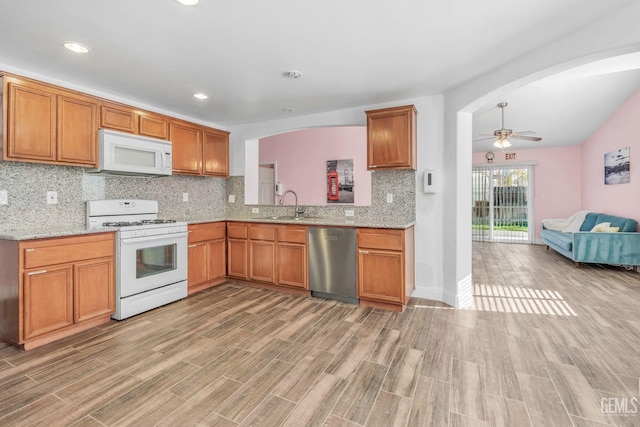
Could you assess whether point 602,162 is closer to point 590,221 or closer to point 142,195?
point 590,221

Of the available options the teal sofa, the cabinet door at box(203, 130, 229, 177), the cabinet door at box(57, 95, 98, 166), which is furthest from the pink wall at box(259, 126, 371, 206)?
the cabinet door at box(57, 95, 98, 166)

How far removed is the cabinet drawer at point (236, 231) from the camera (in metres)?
4.22

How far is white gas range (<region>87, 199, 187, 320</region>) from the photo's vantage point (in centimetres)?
304

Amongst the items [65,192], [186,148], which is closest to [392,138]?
[186,148]

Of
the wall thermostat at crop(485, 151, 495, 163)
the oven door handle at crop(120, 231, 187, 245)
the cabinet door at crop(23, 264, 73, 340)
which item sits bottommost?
the cabinet door at crop(23, 264, 73, 340)

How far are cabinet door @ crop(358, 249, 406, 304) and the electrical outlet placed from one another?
3117mm

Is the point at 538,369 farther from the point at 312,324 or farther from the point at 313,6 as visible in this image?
the point at 313,6

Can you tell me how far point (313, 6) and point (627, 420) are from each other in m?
2.93

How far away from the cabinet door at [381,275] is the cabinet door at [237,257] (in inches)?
64.6

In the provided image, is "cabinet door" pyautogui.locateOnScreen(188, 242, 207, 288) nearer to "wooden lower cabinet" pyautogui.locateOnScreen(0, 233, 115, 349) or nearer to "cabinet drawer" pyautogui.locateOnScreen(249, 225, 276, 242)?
"cabinet drawer" pyautogui.locateOnScreen(249, 225, 276, 242)

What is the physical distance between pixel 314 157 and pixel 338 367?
5.34 m

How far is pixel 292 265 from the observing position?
387 centimetres

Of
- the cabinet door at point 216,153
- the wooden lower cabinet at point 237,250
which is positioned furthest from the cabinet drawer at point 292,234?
the cabinet door at point 216,153

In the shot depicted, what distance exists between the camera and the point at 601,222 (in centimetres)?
568
